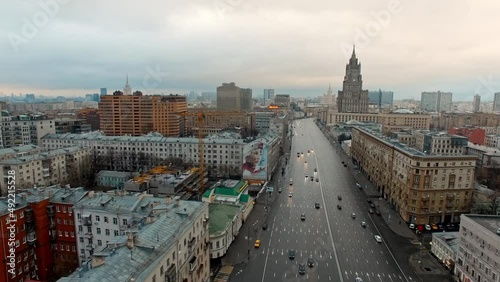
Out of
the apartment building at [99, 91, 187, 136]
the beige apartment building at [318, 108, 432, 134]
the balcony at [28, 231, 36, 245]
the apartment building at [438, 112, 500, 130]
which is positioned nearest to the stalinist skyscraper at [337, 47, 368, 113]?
the beige apartment building at [318, 108, 432, 134]

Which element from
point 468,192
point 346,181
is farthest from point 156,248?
point 346,181

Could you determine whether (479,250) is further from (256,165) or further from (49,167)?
(49,167)

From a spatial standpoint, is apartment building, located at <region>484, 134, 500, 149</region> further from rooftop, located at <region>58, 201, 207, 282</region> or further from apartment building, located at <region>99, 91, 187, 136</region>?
rooftop, located at <region>58, 201, 207, 282</region>

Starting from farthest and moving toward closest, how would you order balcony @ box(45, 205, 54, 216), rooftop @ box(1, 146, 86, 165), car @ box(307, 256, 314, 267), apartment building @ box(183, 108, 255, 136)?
apartment building @ box(183, 108, 255, 136)
rooftop @ box(1, 146, 86, 165)
car @ box(307, 256, 314, 267)
balcony @ box(45, 205, 54, 216)

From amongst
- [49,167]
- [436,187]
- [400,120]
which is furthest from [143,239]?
[400,120]

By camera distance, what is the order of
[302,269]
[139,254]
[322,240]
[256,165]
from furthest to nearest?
1. [256,165]
2. [322,240]
3. [302,269]
4. [139,254]

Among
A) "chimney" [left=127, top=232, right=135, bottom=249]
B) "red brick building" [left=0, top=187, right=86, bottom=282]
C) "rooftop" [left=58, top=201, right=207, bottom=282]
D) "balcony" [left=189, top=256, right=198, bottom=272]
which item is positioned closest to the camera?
"rooftop" [left=58, top=201, right=207, bottom=282]
